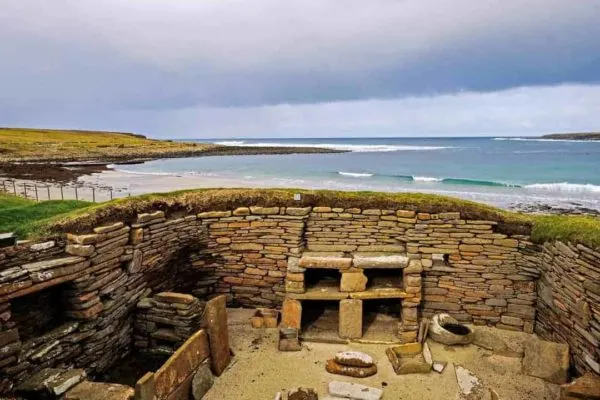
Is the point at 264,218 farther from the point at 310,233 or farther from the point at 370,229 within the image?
the point at 370,229

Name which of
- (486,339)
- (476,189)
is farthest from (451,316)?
(476,189)

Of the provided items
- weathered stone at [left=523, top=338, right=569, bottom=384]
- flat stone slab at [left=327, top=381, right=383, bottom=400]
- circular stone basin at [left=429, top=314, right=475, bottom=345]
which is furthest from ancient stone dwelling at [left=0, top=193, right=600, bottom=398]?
flat stone slab at [left=327, top=381, right=383, bottom=400]

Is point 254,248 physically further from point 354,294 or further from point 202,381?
point 202,381

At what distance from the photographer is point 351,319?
818cm

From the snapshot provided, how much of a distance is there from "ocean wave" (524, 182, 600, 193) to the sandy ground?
27.1 meters

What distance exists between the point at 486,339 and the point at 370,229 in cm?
299

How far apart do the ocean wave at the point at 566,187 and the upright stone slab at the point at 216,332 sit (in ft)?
99.6

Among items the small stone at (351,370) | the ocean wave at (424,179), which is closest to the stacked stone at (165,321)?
the small stone at (351,370)

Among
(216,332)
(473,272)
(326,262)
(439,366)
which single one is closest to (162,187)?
(326,262)

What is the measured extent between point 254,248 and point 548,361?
574 cm

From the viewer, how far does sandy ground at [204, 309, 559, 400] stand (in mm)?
6547

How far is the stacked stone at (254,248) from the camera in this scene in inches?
368

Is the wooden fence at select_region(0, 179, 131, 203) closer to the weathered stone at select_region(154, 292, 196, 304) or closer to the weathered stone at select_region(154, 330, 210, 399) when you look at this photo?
the weathered stone at select_region(154, 292, 196, 304)

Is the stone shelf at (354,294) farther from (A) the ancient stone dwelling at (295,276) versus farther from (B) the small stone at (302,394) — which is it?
(B) the small stone at (302,394)
